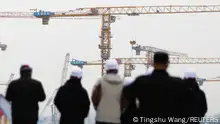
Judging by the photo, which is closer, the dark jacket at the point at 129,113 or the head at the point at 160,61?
the head at the point at 160,61

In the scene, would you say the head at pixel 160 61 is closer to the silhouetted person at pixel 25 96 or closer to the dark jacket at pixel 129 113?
the dark jacket at pixel 129 113

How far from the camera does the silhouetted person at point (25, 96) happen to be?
33.2ft

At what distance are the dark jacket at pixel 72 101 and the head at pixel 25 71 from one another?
65 centimetres

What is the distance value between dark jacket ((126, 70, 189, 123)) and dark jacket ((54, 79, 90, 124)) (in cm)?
253

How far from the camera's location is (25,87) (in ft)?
33.2

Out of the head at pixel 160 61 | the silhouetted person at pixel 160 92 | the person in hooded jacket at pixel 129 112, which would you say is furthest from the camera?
the person in hooded jacket at pixel 129 112

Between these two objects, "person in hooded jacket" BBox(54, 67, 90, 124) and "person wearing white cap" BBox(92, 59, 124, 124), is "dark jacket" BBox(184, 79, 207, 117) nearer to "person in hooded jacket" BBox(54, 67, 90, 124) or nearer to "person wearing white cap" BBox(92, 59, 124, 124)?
"person wearing white cap" BBox(92, 59, 124, 124)

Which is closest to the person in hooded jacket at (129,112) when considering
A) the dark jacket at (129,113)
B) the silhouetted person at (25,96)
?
the dark jacket at (129,113)

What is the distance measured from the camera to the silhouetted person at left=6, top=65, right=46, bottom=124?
1012 cm

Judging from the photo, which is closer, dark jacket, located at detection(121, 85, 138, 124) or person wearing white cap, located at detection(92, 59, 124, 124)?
dark jacket, located at detection(121, 85, 138, 124)

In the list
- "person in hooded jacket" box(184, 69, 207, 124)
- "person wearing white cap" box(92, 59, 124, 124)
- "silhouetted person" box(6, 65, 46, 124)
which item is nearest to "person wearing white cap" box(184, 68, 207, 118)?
"person in hooded jacket" box(184, 69, 207, 124)

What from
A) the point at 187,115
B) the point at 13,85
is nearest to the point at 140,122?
the point at 187,115

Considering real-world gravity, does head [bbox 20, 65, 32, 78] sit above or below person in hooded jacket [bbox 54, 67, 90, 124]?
above

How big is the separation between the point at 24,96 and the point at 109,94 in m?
1.59
